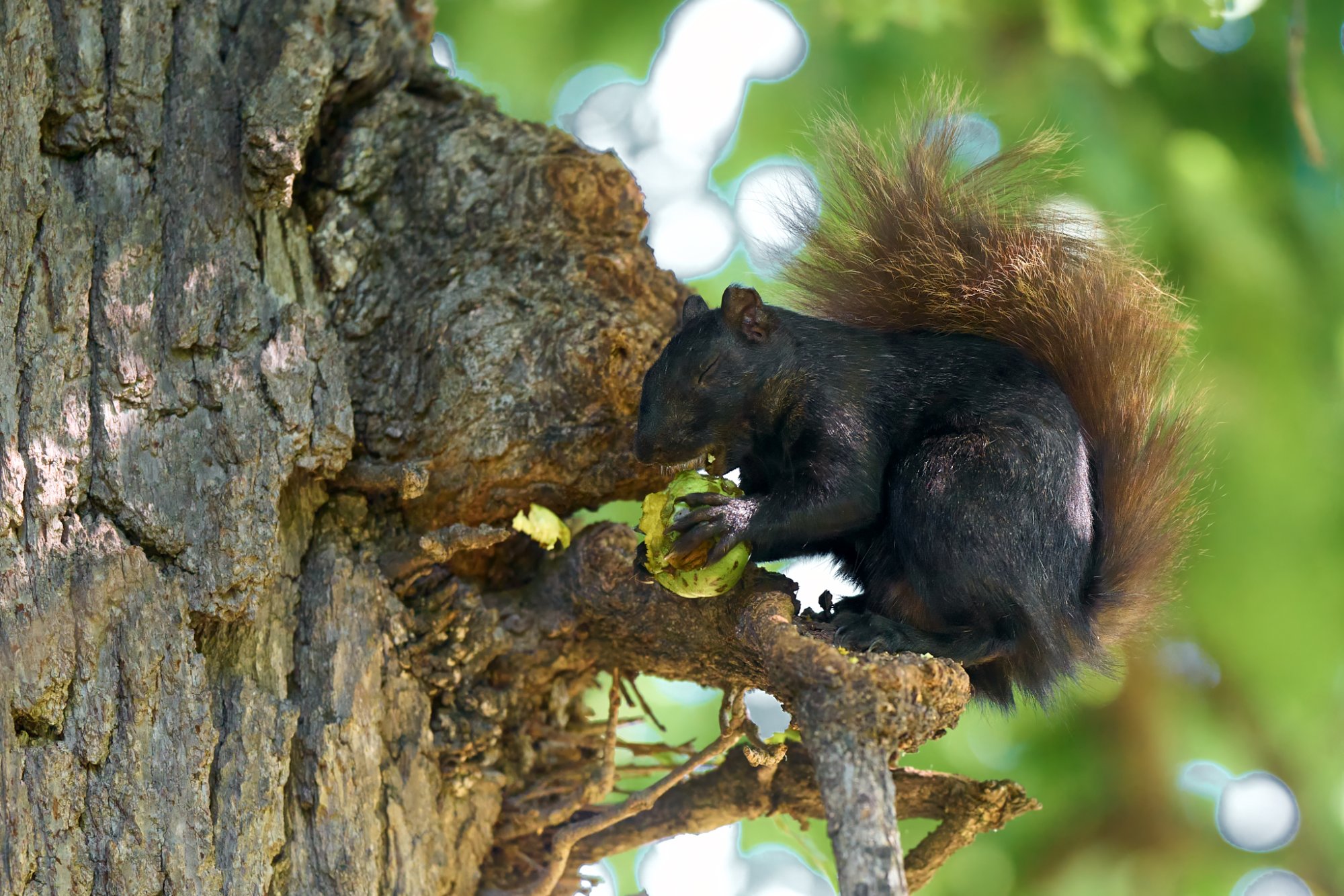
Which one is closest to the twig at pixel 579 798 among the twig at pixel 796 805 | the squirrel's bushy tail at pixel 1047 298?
the twig at pixel 796 805

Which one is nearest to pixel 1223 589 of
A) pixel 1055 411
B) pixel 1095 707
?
pixel 1095 707

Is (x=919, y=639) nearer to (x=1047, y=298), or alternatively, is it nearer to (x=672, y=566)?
(x=672, y=566)

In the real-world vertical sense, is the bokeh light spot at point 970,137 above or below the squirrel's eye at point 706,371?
above

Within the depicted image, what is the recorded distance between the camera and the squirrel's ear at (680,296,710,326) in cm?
295

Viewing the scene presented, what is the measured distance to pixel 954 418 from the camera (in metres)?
2.65

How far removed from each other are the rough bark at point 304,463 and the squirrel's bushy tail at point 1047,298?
1.91ft

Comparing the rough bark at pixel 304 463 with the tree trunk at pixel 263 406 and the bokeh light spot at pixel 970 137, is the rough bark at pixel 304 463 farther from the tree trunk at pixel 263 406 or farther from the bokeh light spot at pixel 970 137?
the bokeh light spot at pixel 970 137

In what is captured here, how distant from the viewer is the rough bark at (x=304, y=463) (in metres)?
2.15

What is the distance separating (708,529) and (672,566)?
0.46 ft

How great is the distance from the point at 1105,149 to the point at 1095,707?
90.9 inches

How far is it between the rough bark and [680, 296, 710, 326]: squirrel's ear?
0.27ft

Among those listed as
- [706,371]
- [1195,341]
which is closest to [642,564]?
[706,371]

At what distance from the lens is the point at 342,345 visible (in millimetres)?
2822

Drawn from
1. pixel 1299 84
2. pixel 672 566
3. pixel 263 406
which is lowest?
pixel 672 566
